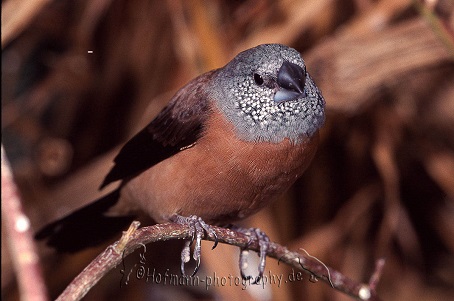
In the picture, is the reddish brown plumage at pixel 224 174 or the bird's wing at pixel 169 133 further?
the bird's wing at pixel 169 133

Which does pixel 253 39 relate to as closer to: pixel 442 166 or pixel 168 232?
pixel 442 166

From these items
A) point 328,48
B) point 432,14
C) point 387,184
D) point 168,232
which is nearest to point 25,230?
point 168,232

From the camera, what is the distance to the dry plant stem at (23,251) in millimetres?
763

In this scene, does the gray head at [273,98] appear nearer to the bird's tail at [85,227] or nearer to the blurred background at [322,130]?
the bird's tail at [85,227]

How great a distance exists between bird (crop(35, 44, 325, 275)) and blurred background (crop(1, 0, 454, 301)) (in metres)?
0.68

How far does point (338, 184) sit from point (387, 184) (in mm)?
421

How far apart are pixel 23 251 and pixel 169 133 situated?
1113mm

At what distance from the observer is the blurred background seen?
8.33ft

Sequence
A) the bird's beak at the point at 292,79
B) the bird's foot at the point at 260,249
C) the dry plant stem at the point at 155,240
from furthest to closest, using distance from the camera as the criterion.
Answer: the bird's foot at the point at 260,249
the bird's beak at the point at 292,79
the dry plant stem at the point at 155,240

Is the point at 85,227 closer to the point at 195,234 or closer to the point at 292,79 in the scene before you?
the point at 195,234

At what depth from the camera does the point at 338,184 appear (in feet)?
10.6

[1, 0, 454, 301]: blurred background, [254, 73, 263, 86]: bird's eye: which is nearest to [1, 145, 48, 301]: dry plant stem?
[254, 73, 263, 86]: bird's eye

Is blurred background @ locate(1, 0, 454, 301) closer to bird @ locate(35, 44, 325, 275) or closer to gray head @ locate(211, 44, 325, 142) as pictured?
bird @ locate(35, 44, 325, 275)

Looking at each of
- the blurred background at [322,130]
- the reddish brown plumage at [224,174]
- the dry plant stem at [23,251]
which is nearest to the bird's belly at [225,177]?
the reddish brown plumage at [224,174]
